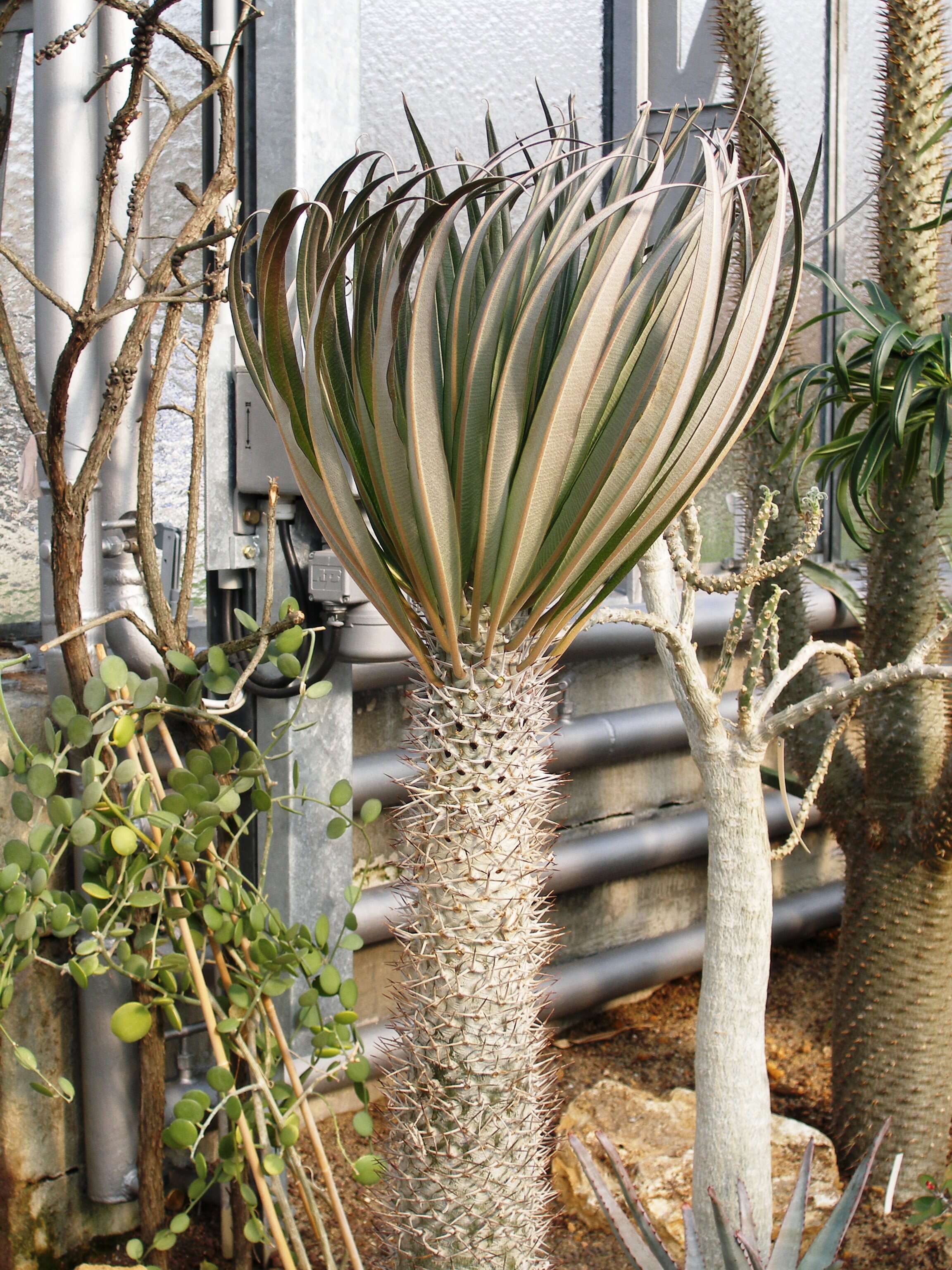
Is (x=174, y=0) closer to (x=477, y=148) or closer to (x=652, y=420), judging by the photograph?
(x=652, y=420)

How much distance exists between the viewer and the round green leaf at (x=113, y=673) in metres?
1.89

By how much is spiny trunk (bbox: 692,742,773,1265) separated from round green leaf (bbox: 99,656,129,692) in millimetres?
1022

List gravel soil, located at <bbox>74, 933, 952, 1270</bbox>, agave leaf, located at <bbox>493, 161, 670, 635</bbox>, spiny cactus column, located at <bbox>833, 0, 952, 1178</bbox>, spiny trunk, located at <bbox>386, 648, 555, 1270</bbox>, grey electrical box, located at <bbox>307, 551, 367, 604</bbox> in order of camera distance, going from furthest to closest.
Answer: spiny cactus column, located at <bbox>833, 0, 952, 1178</bbox>
gravel soil, located at <bbox>74, 933, 952, 1270</bbox>
grey electrical box, located at <bbox>307, 551, 367, 604</bbox>
spiny trunk, located at <bbox>386, 648, 555, 1270</bbox>
agave leaf, located at <bbox>493, 161, 670, 635</bbox>

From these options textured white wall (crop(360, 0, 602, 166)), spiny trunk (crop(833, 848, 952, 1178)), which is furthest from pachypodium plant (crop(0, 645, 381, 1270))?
textured white wall (crop(360, 0, 602, 166))

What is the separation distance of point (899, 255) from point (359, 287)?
1.77 m

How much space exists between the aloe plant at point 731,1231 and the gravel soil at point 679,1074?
0.38 metres

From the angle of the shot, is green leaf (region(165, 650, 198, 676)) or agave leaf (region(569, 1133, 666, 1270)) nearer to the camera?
agave leaf (region(569, 1133, 666, 1270))

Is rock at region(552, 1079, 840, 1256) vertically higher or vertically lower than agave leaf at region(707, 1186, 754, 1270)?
lower

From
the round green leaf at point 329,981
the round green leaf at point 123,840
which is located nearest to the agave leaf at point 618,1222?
the round green leaf at point 329,981

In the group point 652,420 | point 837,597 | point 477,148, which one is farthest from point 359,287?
point 837,597

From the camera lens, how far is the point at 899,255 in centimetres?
270

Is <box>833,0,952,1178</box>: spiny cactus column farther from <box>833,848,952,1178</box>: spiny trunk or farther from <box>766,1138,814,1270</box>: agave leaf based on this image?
<box>766,1138,814,1270</box>: agave leaf

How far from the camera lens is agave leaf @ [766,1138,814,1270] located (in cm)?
191

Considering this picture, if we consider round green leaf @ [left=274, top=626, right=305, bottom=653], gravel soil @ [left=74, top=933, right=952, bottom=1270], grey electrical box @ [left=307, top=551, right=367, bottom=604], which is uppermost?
grey electrical box @ [left=307, top=551, right=367, bottom=604]
